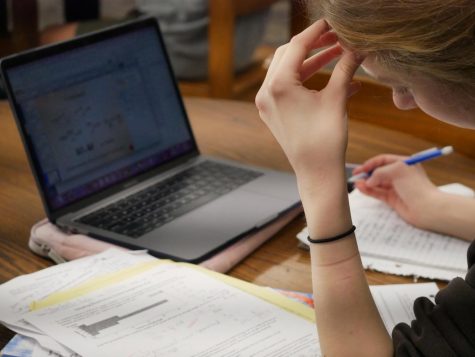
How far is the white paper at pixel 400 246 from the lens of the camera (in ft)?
3.70

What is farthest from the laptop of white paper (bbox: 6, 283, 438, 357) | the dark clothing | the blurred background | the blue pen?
the blurred background

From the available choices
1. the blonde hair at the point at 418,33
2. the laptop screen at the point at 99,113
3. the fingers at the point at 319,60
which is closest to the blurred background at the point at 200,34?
the laptop screen at the point at 99,113

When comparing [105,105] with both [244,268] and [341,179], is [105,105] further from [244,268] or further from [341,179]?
[341,179]

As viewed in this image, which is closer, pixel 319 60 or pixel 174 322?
pixel 174 322

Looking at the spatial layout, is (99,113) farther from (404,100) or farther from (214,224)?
(404,100)

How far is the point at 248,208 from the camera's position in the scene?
49.8 inches

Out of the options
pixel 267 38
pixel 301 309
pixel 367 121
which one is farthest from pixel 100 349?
pixel 267 38

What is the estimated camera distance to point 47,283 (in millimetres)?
1027

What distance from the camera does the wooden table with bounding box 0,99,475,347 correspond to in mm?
1113

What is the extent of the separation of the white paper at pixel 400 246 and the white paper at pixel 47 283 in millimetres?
272

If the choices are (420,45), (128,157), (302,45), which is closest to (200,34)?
(128,157)

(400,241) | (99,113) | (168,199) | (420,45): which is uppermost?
(420,45)

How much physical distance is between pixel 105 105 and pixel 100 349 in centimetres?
52

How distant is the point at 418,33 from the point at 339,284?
0.28 meters
